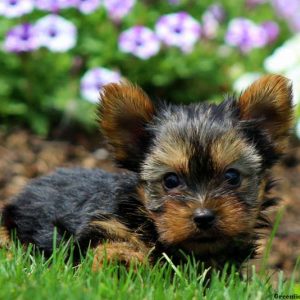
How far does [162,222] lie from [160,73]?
5.04m

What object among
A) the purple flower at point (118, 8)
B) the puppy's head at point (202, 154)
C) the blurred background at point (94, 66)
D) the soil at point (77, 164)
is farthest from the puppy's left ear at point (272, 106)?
the purple flower at point (118, 8)

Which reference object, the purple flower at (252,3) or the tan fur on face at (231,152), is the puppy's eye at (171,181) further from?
the purple flower at (252,3)

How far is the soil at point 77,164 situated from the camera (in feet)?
25.7

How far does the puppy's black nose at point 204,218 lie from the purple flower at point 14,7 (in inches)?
190

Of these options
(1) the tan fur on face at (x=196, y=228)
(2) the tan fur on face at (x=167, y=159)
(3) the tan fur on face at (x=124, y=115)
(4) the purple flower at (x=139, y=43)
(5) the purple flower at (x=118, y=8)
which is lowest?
(1) the tan fur on face at (x=196, y=228)

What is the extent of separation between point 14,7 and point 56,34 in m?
0.55

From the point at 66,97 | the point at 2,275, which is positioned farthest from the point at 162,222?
the point at 66,97

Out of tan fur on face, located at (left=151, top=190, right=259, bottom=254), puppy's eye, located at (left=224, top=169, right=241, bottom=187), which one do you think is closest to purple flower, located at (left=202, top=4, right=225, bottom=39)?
puppy's eye, located at (left=224, top=169, right=241, bottom=187)

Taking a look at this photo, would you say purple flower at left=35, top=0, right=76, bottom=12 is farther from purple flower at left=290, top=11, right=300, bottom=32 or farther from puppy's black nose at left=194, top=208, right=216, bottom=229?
puppy's black nose at left=194, top=208, right=216, bottom=229

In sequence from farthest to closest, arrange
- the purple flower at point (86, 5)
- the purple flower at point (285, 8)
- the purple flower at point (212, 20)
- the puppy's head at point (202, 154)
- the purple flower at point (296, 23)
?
the purple flower at point (285, 8)
the purple flower at point (296, 23)
the purple flower at point (212, 20)
the purple flower at point (86, 5)
the puppy's head at point (202, 154)

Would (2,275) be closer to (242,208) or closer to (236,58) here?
(242,208)

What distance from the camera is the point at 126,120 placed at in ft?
18.4

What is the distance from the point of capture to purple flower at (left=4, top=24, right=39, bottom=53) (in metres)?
8.98

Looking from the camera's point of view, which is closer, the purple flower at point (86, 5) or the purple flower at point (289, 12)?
the purple flower at point (86, 5)
